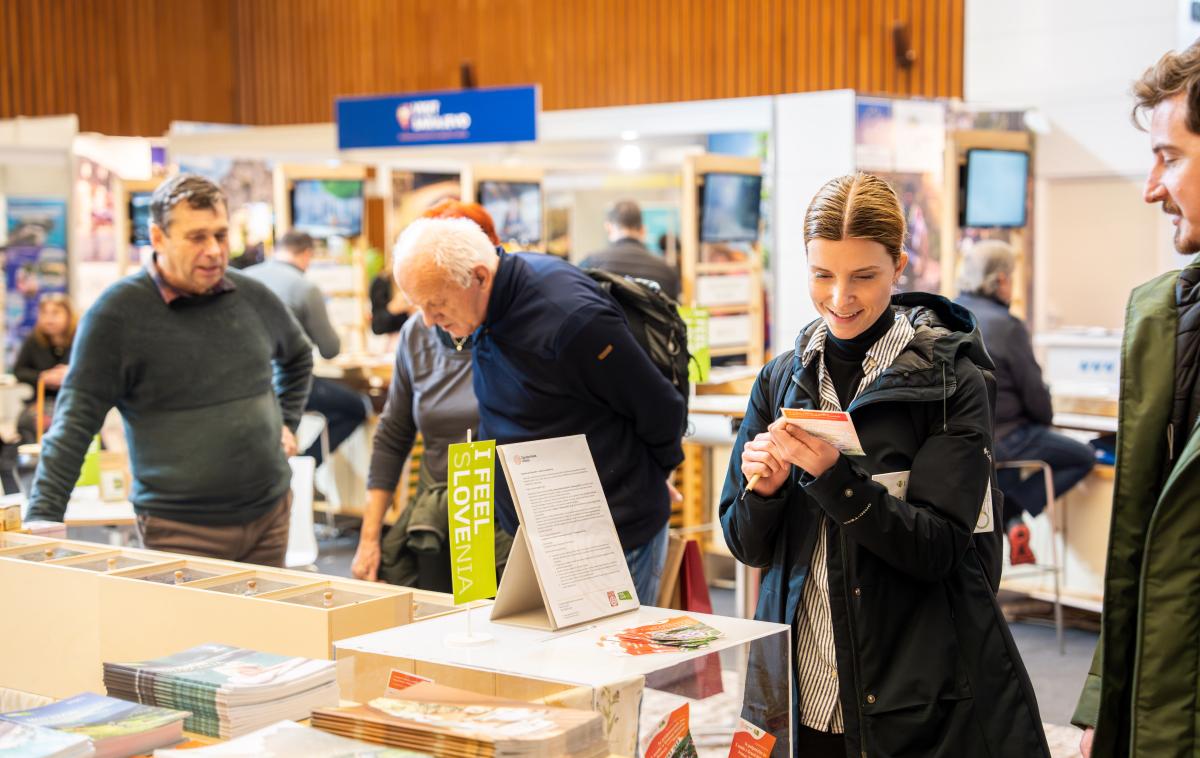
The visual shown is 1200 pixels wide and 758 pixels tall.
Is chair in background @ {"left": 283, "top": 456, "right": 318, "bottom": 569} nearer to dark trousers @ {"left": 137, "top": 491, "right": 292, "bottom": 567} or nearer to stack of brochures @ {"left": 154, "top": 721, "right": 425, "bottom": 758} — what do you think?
dark trousers @ {"left": 137, "top": 491, "right": 292, "bottom": 567}

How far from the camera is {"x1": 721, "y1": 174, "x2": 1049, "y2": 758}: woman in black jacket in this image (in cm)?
198

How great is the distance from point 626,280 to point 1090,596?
344cm

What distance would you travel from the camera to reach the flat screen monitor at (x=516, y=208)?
8398 millimetres

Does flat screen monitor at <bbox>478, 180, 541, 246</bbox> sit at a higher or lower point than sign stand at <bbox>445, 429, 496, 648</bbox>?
higher

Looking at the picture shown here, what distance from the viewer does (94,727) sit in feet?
5.66

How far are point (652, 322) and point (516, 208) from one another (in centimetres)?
539

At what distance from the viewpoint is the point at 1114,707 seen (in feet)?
5.89

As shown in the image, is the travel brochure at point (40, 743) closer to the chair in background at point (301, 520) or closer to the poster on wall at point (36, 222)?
the chair in background at point (301, 520)

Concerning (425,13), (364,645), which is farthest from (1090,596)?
(425,13)

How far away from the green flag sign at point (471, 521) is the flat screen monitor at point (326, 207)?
7033mm

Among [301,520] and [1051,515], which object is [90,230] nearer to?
[301,520]

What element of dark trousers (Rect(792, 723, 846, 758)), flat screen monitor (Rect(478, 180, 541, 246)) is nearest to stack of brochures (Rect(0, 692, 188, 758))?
dark trousers (Rect(792, 723, 846, 758))

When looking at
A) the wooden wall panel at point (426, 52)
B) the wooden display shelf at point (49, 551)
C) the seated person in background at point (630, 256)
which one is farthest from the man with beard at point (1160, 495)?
the wooden wall panel at point (426, 52)

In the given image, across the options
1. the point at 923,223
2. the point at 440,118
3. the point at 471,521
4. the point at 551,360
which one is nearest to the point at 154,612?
the point at 471,521
